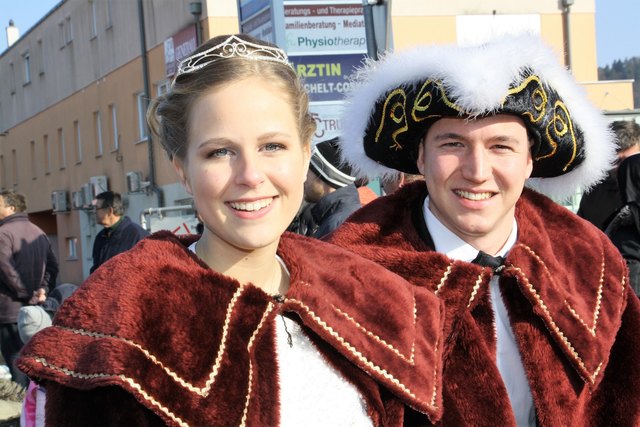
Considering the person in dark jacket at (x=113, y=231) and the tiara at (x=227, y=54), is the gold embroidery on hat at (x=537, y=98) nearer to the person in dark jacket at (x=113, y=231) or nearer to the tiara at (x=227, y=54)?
the tiara at (x=227, y=54)

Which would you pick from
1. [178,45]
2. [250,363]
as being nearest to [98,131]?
[178,45]

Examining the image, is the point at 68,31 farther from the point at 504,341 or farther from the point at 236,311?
the point at 236,311

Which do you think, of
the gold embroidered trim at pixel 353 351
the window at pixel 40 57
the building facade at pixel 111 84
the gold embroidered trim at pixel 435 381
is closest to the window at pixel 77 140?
the building facade at pixel 111 84

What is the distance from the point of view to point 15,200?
26.4 ft

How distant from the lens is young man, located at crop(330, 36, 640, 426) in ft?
8.77

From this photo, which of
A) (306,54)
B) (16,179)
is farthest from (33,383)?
(16,179)

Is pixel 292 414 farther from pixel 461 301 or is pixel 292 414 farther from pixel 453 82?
pixel 453 82

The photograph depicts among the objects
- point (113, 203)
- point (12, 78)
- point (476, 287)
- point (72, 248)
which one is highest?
point (12, 78)

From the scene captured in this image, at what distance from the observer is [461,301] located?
273 centimetres

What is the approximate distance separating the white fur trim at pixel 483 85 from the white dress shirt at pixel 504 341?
1.31 ft

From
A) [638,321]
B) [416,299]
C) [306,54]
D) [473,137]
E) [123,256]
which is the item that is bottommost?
[638,321]

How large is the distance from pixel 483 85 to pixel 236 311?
3.38 ft

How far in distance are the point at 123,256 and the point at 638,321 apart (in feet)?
5.94

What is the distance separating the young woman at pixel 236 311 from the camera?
1.87m
